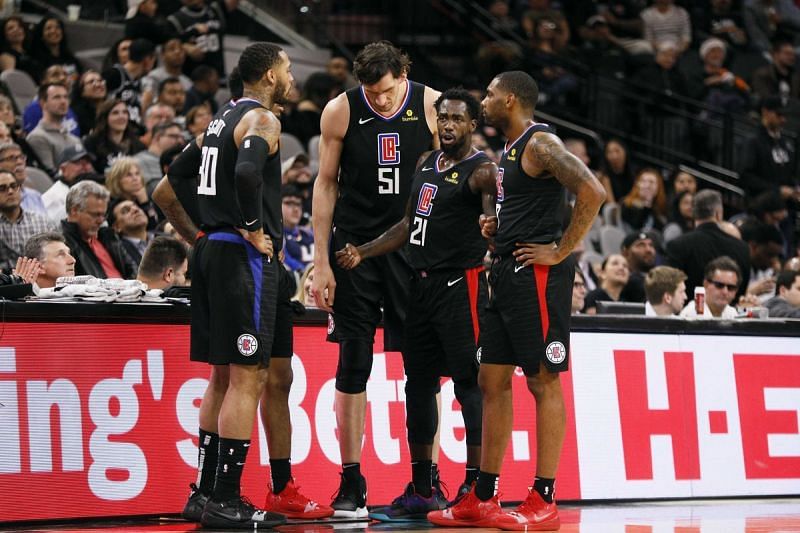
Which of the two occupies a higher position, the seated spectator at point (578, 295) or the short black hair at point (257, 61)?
the short black hair at point (257, 61)

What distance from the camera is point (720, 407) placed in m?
8.71

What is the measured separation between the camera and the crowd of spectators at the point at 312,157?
9.44m

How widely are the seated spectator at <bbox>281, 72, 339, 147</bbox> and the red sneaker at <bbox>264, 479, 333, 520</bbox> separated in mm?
7362

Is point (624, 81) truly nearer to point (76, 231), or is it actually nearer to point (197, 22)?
point (197, 22)

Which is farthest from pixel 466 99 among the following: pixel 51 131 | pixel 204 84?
pixel 204 84

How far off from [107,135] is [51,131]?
2.10 feet

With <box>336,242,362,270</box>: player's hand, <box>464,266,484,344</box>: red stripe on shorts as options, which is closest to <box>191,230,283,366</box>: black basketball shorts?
<box>336,242,362,270</box>: player's hand

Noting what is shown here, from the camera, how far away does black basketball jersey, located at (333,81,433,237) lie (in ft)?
24.0

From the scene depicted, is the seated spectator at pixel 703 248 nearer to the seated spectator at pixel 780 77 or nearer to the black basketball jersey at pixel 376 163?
the black basketball jersey at pixel 376 163

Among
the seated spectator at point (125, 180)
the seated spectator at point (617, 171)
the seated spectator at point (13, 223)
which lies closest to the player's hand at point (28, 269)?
the seated spectator at point (13, 223)

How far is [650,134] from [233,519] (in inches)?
471

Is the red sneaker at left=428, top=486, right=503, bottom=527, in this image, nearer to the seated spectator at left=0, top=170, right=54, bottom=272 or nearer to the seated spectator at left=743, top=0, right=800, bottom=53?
the seated spectator at left=0, top=170, right=54, bottom=272

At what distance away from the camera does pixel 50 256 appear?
820 cm

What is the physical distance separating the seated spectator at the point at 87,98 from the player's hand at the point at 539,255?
698 cm
